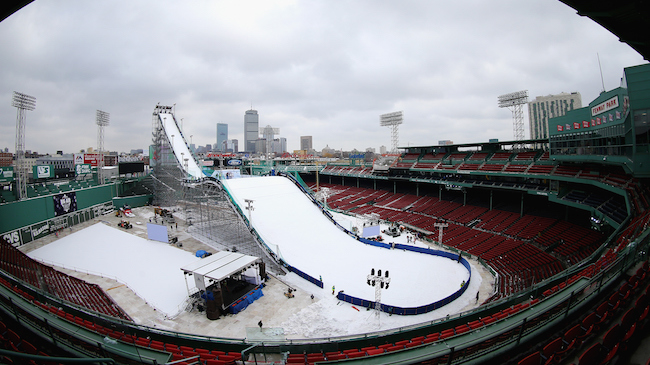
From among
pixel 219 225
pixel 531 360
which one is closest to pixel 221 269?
pixel 219 225

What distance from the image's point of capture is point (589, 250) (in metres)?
20.5

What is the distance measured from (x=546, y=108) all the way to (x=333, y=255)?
495 ft

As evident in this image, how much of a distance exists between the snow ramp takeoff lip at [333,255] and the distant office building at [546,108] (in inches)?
5029

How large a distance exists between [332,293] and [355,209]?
28170mm

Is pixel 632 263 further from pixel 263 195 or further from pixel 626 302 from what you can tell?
pixel 263 195

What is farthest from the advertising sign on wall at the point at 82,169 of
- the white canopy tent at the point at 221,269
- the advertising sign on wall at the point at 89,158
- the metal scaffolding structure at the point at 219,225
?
the white canopy tent at the point at 221,269

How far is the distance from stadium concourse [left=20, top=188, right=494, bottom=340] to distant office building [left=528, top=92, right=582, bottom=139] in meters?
132

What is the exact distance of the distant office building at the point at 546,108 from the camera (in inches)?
4697

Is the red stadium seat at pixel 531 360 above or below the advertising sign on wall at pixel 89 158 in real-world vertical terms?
below

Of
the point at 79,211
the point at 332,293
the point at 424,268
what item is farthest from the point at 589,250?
the point at 79,211

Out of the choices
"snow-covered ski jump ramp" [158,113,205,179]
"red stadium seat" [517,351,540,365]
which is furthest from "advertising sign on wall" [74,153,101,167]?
"red stadium seat" [517,351,540,365]

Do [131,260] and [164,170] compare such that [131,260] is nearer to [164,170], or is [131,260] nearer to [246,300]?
[246,300]

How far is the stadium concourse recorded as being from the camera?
1455 centimetres

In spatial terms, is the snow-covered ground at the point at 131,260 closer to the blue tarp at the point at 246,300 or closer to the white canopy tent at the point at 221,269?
the white canopy tent at the point at 221,269
